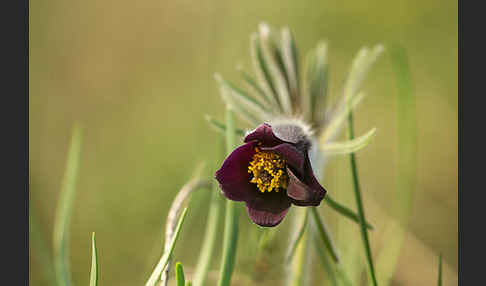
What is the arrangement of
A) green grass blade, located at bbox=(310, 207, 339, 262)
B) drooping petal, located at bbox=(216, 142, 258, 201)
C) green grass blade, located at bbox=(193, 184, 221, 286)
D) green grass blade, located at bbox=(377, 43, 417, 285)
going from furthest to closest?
green grass blade, located at bbox=(377, 43, 417, 285)
green grass blade, located at bbox=(193, 184, 221, 286)
green grass blade, located at bbox=(310, 207, 339, 262)
drooping petal, located at bbox=(216, 142, 258, 201)

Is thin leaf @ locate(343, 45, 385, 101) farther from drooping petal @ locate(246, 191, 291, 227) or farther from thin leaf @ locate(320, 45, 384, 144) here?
drooping petal @ locate(246, 191, 291, 227)

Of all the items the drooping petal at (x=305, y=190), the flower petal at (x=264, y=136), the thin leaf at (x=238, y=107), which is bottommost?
the drooping petal at (x=305, y=190)

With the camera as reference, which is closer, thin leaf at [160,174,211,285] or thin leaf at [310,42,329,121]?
thin leaf at [160,174,211,285]

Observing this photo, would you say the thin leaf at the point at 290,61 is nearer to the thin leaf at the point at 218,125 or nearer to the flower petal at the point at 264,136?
the thin leaf at the point at 218,125

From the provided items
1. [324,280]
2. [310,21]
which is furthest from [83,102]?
[324,280]

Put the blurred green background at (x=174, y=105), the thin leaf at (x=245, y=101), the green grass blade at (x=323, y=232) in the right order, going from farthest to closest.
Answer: the blurred green background at (x=174, y=105) < the thin leaf at (x=245, y=101) < the green grass blade at (x=323, y=232)

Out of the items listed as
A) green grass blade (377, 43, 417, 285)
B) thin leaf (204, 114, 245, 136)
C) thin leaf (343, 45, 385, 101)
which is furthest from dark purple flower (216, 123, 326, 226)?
green grass blade (377, 43, 417, 285)

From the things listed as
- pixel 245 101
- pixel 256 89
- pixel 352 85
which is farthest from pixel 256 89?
pixel 352 85

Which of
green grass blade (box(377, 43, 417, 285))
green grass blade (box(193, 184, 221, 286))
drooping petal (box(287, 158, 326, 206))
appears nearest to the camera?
drooping petal (box(287, 158, 326, 206))

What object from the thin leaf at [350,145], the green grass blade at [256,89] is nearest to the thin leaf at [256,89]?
the green grass blade at [256,89]
